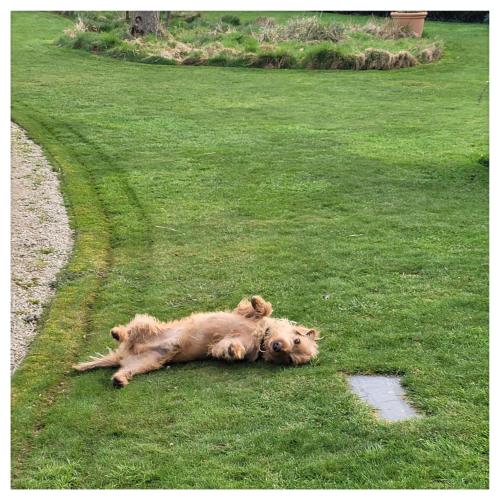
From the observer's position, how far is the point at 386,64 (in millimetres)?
22281

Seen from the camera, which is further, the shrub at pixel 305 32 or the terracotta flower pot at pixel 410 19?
the terracotta flower pot at pixel 410 19

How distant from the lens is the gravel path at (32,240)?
23.8 feet

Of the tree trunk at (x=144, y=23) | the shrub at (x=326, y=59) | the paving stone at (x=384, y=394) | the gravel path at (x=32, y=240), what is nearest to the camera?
the paving stone at (x=384, y=394)

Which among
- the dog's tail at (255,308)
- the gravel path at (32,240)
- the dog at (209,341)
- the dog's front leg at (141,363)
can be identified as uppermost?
the dog's tail at (255,308)

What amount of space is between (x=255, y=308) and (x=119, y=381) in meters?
1.42

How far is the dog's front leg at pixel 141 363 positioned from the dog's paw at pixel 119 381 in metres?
0.08

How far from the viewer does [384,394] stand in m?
5.73

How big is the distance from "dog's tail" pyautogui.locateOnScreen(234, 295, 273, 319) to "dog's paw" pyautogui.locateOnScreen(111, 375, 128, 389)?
1314mm

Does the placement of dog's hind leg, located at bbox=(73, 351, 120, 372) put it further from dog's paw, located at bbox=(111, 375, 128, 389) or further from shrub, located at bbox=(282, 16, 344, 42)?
shrub, located at bbox=(282, 16, 344, 42)

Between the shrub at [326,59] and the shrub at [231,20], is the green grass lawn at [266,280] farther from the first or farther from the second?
the shrub at [231,20]

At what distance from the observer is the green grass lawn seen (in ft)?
16.3

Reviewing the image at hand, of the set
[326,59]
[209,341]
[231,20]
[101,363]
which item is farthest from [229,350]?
[231,20]

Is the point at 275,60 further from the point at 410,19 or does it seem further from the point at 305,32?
the point at 410,19

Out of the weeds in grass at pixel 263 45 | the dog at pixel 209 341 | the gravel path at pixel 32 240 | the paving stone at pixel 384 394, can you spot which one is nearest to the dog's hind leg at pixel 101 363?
the dog at pixel 209 341
